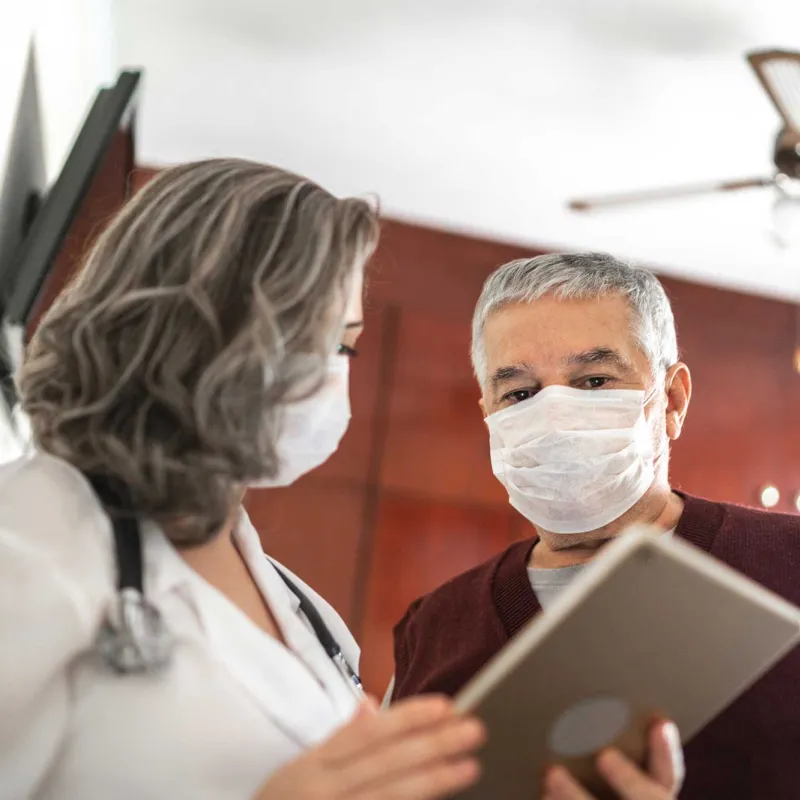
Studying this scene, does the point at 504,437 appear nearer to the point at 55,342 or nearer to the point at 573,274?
the point at 573,274

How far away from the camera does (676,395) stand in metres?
1.60

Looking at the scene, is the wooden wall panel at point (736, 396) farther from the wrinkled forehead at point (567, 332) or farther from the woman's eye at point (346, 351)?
the woman's eye at point (346, 351)

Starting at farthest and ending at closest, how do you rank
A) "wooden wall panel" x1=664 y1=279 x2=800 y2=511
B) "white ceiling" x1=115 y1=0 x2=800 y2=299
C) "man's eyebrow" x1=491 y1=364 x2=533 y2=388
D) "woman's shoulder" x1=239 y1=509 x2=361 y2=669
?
"wooden wall panel" x1=664 y1=279 x2=800 y2=511 < "white ceiling" x1=115 y1=0 x2=800 y2=299 < "man's eyebrow" x1=491 y1=364 x2=533 y2=388 < "woman's shoulder" x1=239 y1=509 x2=361 y2=669

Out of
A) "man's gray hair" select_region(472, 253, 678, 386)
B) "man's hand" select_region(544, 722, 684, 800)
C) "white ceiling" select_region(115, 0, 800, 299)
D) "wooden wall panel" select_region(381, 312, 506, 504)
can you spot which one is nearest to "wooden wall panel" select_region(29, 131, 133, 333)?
"man's gray hair" select_region(472, 253, 678, 386)

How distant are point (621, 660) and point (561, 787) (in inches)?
5.2

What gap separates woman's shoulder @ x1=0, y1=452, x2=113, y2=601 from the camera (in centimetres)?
69

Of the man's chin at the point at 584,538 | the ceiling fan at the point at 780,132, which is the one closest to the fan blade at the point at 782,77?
the ceiling fan at the point at 780,132

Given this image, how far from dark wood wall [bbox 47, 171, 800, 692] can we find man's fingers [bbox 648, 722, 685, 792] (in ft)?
9.20

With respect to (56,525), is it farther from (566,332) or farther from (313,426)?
(566,332)

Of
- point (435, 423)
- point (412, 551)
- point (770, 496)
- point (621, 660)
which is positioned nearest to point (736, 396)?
point (770, 496)

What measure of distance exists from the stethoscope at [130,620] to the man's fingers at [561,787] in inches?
13.7

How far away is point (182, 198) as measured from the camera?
2.86 feet

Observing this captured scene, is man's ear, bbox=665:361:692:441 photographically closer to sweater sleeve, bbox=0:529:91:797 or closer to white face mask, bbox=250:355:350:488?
white face mask, bbox=250:355:350:488

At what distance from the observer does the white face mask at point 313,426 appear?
885mm
